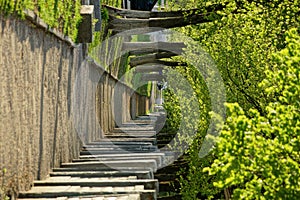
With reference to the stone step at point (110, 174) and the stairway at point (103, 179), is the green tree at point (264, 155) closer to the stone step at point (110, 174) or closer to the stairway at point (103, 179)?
the stairway at point (103, 179)

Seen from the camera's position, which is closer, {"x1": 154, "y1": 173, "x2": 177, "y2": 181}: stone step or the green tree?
the green tree

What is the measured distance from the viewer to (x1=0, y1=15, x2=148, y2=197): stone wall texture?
6.65 metres

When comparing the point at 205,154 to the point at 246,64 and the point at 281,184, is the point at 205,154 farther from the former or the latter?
the point at 281,184

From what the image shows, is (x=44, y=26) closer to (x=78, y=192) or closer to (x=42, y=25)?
(x=42, y=25)

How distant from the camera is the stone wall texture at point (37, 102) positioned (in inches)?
262

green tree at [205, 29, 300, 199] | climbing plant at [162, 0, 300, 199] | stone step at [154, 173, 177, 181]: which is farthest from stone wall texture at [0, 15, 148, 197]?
stone step at [154, 173, 177, 181]

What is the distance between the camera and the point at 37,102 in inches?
322

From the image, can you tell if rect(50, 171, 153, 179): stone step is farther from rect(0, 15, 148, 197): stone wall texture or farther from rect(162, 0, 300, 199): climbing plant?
rect(162, 0, 300, 199): climbing plant

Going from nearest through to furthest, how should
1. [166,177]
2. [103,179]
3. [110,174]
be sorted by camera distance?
1. [103,179]
2. [110,174]
3. [166,177]

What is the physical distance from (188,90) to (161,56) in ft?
19.3

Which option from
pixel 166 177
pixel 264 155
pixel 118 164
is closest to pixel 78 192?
pixel 118 164

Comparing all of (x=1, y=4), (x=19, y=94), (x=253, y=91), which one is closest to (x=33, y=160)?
(x=19, y=94)

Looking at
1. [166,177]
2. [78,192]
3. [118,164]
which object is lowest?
[166,177]

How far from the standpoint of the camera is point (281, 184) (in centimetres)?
438
